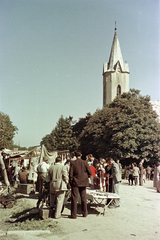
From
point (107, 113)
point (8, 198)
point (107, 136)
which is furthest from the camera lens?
point (107, 113)

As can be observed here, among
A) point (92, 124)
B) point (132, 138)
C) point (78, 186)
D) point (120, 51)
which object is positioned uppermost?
point (120, 51)

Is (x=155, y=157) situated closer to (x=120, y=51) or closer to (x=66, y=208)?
(x=66, y=208)

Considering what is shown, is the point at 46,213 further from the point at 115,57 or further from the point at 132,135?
the point at 115,57

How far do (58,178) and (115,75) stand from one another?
69144mm

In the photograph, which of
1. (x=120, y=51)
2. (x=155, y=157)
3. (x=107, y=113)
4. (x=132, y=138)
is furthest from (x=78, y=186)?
(x=120, y=51)

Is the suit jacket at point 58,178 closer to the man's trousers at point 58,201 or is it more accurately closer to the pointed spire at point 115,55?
the man's trousers at point 58,201

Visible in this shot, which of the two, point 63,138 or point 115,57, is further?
point 115,57

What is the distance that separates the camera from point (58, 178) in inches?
320

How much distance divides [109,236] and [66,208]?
3.88 meters

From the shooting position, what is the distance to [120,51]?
3068 inches

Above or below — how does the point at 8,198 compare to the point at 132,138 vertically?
below

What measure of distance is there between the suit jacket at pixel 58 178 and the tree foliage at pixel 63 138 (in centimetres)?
5679

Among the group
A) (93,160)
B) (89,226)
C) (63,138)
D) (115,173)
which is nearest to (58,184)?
(89,226)

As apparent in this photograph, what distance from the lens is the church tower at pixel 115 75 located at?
74.2m
